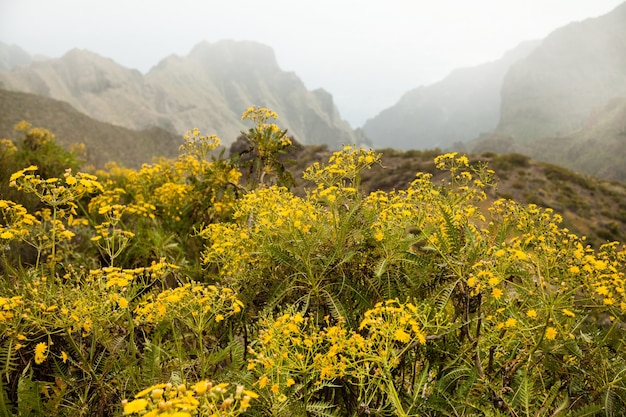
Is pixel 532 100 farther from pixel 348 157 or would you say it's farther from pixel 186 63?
pixel 348 157

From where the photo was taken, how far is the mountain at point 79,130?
4850cm

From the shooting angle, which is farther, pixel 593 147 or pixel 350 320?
pixel 593 147

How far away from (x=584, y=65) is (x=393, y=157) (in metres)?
181

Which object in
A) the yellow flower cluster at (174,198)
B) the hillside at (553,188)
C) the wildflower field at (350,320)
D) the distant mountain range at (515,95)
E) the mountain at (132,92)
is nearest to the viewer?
the wildflower field at (350,320)

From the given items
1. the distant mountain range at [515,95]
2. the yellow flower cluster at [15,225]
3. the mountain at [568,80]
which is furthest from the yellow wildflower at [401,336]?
the mountain at [568,80]

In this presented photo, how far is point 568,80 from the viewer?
526 feet

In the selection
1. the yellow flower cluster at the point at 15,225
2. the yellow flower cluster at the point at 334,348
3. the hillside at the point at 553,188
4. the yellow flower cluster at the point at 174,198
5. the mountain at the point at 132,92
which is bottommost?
the hillside at the point at 553,188

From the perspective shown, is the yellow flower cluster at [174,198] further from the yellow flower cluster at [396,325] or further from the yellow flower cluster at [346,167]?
the yellow flower cluster at [396,325]

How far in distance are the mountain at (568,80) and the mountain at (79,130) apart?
149 m

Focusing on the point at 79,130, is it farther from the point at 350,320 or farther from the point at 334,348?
the point at 334,348

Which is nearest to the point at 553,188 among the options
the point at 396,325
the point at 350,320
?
the point at 350,320

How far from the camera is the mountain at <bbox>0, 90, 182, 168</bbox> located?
48500 millimetres

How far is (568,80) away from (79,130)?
187 m

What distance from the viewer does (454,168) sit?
2867 millimetres
